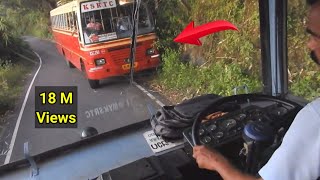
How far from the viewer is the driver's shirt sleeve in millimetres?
913

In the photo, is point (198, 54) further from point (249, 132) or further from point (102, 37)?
point (249, 132)

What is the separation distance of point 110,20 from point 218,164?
99 centimetres

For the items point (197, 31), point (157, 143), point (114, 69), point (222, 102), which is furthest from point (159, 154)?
point (197, 31)

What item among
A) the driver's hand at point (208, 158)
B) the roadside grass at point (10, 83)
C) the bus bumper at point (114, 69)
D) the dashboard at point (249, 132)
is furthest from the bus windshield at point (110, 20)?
the driver's hand at point (208, 158)

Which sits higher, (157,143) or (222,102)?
(222,102)

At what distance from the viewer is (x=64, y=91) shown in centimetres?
167

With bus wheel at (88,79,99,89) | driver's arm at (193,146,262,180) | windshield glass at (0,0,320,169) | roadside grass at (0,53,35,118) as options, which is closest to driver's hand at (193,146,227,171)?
driver's arm at (193,146,262,180)

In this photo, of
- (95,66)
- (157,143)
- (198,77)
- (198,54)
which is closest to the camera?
(157,143)

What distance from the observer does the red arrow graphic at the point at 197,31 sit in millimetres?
1939

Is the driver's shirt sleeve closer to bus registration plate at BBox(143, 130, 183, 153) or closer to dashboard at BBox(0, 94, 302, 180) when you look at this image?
dashboard at BBox(0, 94, 302, 180)

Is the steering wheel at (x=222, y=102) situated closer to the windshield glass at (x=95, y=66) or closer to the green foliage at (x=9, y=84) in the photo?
the windshield glass at (x=95, y=66)

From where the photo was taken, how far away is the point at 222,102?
1748mm

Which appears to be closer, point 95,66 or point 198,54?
point 95,66

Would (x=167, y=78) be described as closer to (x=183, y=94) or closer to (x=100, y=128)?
(x=183, y=94)
